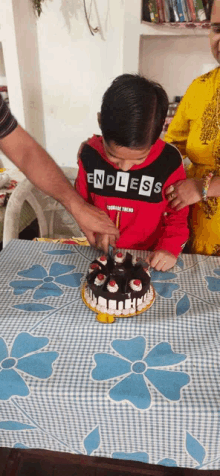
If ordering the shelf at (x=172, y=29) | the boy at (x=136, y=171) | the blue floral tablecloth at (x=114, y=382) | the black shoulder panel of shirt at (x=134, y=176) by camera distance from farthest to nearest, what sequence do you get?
1. the shelf at (x=172, y=29)
2. the black shoulder panel of shirt at (x=134, y=176)
3. the boy at (x=136, y=171)
4. the blue floral tablecloth at (x=114, y=382)

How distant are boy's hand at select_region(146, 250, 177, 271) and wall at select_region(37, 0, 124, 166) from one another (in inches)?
76.3

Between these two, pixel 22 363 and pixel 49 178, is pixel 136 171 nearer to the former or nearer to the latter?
pixel 49 178

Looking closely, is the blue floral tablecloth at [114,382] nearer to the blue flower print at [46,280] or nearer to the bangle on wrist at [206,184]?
the blue flower print at [46,280]

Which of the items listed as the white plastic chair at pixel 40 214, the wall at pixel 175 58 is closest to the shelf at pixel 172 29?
the wall at pixel 175 58

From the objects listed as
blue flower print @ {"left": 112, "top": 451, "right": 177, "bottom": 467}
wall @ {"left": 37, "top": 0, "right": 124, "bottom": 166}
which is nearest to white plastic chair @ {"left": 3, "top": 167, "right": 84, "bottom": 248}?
blue flower print @ {"left": 112, "top": 451, "right": 177, "bottom": 467}

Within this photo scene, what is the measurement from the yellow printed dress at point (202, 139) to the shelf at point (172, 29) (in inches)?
48.2

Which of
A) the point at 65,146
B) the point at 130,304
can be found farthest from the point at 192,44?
the point at 130,304

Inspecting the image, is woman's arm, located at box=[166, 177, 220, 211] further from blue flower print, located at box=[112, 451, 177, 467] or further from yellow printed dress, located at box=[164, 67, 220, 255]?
blue flower print, located at box=[112, 451, 177, 467]

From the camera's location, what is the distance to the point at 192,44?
7.87 feet

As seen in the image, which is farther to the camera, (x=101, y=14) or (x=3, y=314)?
(x=101, y=14)

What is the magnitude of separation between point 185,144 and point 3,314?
2.87 feet

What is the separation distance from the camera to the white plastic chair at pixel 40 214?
1.50 meters

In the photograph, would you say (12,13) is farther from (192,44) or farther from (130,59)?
(192,44)

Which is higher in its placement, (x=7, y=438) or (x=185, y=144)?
(x=185, y=144)
